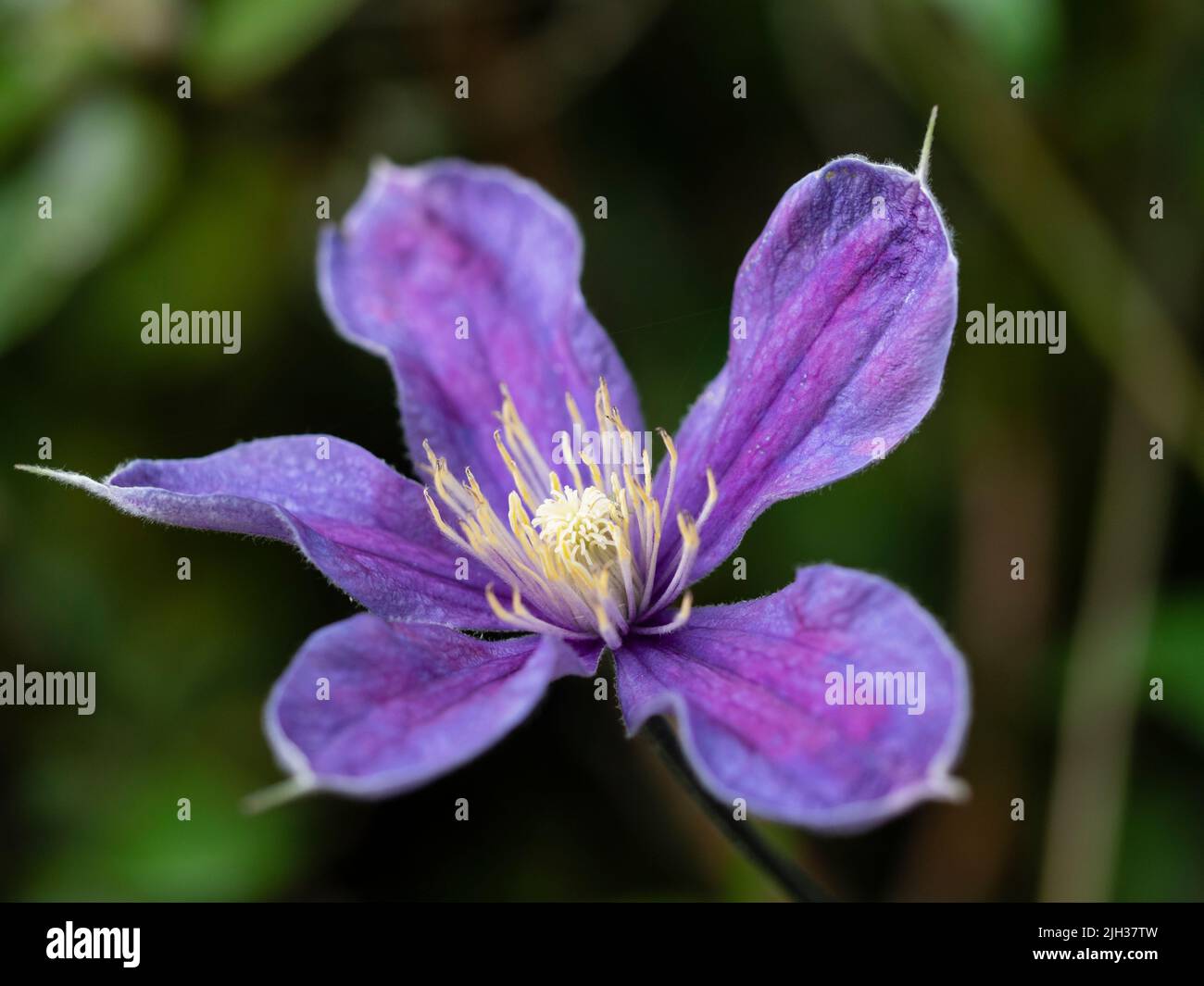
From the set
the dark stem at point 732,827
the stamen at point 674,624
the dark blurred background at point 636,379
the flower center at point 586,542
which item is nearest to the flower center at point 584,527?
the flower center at point 586,542

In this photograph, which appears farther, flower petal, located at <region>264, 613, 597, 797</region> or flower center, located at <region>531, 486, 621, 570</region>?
flower center, located at <region>531, 486, 621, 570</region>

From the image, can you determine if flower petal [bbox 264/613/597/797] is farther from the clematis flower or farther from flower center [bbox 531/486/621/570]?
flower center [bbox 531/486/621/570]

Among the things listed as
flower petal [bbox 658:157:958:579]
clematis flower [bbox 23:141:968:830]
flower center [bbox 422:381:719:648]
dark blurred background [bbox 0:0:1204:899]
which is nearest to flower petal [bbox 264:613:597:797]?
clematis flower [bbox 23:141:968:830]

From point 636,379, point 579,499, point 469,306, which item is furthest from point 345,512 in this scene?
point 636,379

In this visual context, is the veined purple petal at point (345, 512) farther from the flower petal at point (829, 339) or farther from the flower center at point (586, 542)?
the flower petal at point (829, 339)

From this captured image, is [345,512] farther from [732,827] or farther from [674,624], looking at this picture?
[732,827]
